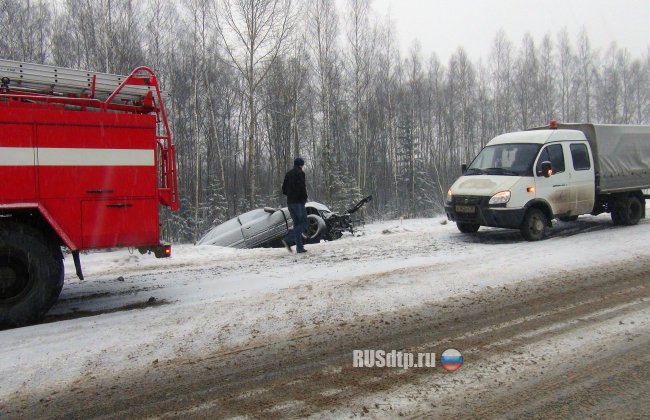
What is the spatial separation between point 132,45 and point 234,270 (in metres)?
26.0

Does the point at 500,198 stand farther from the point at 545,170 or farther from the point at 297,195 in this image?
the point at 297,195

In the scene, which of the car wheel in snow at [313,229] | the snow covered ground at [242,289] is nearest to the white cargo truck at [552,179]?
the snow covered ground at [242,289]

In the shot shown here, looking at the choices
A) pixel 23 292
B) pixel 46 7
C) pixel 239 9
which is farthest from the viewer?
pixel 46 7

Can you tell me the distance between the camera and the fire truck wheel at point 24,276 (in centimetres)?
523

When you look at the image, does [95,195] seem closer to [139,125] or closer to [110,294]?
[139,125]

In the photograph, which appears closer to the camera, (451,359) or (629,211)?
(451,359)

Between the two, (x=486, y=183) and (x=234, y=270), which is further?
(x=486, y=183)

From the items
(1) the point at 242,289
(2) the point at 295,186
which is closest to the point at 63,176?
(1) the point at 242,289

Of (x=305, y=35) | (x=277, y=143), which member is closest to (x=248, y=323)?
(x=305, y=35)

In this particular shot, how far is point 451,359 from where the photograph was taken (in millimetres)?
4020

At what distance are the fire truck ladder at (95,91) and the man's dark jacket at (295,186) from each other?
349 cm

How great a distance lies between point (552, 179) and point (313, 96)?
31.5 meters

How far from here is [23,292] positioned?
5.32 metres

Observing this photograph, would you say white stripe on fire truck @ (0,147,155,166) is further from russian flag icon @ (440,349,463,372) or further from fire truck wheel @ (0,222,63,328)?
russian flag icon @ (440,349,463,372)
